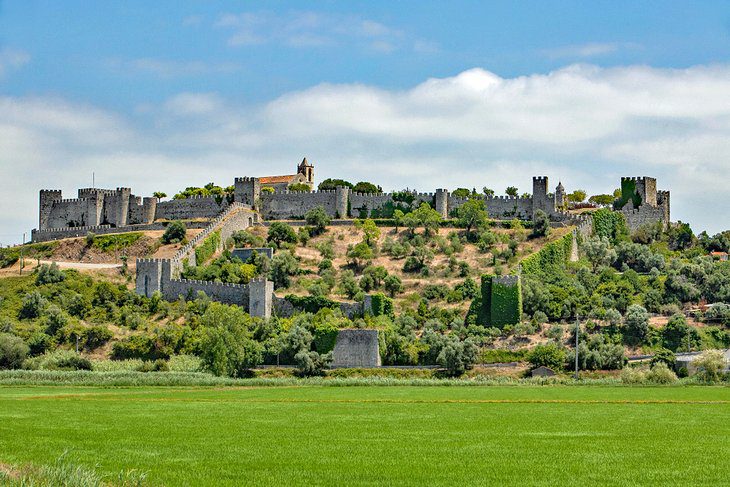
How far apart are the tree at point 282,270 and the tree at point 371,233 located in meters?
6.89

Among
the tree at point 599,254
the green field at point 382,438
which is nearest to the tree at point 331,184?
the tree at point 599,254

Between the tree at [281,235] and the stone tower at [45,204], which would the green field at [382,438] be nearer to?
the tree at [281,235]

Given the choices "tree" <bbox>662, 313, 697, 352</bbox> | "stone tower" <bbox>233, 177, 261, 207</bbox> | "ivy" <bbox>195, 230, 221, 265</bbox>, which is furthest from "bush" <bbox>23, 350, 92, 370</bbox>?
"tree" <bbox>662, 313, 697, 352</bbox>

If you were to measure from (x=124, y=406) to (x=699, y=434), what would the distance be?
16.0 meters

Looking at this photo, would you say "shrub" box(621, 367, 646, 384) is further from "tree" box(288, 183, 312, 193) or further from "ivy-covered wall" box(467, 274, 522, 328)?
"tree" box(288, 183, 312, 193)

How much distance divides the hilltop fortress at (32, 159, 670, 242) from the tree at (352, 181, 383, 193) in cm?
253

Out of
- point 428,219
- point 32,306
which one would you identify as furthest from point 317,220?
point 32,306

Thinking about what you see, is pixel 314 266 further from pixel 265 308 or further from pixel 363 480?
pixel 363 480

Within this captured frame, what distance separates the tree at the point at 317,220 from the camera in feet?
238

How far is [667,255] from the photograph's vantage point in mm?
68188

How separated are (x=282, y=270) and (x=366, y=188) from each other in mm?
19173

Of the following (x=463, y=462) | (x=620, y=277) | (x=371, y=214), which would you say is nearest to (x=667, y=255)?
(x=620, y=277)

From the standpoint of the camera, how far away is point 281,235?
7069 centimetres

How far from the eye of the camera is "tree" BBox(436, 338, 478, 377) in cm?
4938
